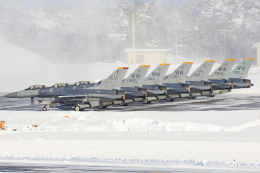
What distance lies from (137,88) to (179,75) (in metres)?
6.18

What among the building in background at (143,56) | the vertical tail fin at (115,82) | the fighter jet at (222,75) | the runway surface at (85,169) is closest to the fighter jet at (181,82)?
the fighter jet at (222,75)

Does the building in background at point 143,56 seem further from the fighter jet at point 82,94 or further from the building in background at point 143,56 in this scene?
the fighter jet at point 82,94

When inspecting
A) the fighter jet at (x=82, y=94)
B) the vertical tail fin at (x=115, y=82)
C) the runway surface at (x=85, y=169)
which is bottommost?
the runway surface at (x=85, y=169)

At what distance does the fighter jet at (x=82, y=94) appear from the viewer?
1489 inches

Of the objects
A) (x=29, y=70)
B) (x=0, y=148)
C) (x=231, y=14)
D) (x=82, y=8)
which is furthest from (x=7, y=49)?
(x=0, y=148)

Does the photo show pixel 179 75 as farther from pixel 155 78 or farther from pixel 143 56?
pixel 143 56

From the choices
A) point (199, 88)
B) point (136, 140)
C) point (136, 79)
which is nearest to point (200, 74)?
point (199, 88)

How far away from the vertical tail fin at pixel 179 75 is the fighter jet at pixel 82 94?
7279mm

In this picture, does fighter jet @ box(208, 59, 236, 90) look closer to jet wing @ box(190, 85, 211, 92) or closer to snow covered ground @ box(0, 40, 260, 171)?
jet wing @ box(190, 85, 211, 92)

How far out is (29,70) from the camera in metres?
78.2

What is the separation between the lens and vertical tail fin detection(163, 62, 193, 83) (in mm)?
44438

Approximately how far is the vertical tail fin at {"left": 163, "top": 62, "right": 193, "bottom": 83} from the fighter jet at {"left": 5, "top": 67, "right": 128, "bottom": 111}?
23.9 feet

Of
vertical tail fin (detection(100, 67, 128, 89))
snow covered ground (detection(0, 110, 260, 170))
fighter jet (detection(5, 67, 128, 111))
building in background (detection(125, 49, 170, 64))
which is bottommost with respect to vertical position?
snow covered ground (detection(0, 110, 260, 170))

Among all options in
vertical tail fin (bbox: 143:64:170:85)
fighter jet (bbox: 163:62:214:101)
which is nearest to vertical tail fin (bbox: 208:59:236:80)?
fighter jet (bbox: 163:62:214:101)
